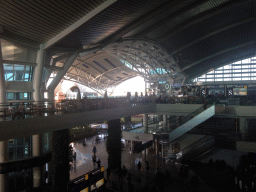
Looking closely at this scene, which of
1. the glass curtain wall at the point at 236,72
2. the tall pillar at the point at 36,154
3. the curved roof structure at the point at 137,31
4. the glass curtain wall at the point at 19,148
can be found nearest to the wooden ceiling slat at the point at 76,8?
the curved roof structure at the point at 137,31

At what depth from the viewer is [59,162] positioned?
38.2 feet

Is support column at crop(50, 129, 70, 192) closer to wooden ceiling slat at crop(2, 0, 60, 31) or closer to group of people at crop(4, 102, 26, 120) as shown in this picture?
group of people at crop(4, 102, 26, 120)

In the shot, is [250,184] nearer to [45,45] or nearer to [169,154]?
[169,154]

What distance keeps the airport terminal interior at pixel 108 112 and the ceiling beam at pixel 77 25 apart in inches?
2.7

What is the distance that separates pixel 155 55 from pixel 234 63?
920 inches

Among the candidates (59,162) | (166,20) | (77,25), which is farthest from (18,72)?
(166,20)

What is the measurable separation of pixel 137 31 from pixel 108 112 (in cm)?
1276

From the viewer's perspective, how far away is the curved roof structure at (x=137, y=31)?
41.2 feet

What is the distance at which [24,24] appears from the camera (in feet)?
41.7

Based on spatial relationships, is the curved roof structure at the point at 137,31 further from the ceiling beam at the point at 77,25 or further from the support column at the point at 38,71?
the support column at the point at 38,71

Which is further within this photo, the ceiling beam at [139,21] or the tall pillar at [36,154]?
the ceiling beam at [139,21]

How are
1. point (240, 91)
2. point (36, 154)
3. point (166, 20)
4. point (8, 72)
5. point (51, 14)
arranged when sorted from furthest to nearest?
point (240, 91) < point (166, 20) < point (8, 72) < point (36, 154) < point (51, 14)

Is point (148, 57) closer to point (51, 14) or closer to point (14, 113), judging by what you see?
point (51, 14)

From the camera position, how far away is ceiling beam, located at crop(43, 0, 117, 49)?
12.7m
